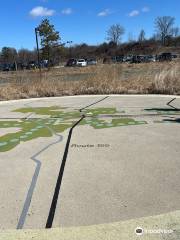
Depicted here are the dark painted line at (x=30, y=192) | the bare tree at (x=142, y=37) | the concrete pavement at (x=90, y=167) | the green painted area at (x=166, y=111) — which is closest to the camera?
the dark painted line at (x=30, y=192)

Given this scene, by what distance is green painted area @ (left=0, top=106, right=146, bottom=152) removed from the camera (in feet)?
22.6

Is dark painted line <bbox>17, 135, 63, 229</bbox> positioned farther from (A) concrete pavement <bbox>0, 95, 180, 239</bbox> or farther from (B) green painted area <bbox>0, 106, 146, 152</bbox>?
(B) green painted area <bbox>0, 106, 146, 152</bbox>

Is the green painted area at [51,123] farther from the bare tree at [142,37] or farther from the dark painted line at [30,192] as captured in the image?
the bare tree at [142,37]

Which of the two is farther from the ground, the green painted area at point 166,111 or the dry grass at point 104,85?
the dry grass at point 104,85

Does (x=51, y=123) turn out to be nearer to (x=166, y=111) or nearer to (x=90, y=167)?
(x=166, y=111)

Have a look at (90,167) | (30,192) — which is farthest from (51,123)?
(30,192)

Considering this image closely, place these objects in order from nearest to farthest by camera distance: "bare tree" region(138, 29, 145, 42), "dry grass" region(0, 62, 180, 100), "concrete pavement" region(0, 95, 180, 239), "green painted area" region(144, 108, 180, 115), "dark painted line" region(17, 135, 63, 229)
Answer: "dark painted line" region(17, 135, 63, 229), "concrete pavement" region(0, 95, 180, 239), "green painted area" region(144, 108, 180, 115), "dry grass" region(0, 62, 180, 100), "bare tree" region(138, 29, 145, 42)

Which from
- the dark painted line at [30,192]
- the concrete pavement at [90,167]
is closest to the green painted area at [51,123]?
the concrete pavement at [90,167]

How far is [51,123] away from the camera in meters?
8.35

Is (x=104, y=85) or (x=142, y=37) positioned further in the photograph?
(x=142, y=37)

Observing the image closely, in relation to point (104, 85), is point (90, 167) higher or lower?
lower

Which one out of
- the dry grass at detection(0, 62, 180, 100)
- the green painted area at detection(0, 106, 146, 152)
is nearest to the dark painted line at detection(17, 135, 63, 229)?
the green painted area at detection(0, 106, 146, 152)

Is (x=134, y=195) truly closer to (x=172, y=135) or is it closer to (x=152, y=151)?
(x=152, y=151)

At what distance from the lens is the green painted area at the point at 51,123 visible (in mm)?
6888
